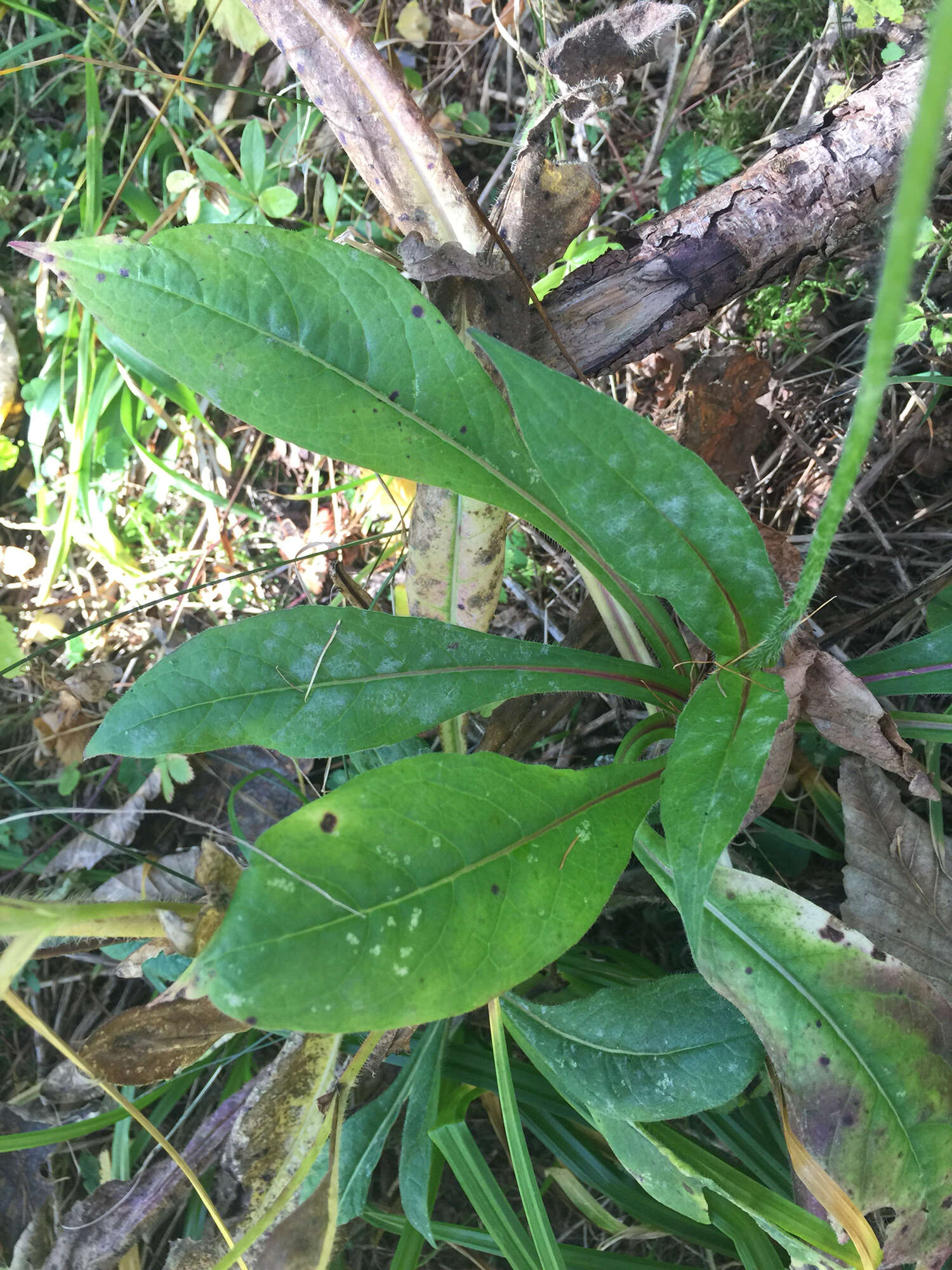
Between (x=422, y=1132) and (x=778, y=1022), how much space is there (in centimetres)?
65

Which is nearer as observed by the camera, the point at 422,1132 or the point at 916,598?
the point at 422,1132

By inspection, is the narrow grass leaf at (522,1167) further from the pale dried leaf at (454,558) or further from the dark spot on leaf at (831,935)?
the pale dried leaf at (454,558)

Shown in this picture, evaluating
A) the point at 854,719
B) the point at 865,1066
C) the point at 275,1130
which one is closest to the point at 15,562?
the point at 275,1130

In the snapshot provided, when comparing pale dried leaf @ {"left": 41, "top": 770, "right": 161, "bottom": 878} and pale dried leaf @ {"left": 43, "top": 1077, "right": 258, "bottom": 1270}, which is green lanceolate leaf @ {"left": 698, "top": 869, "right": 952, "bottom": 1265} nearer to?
pale dried leaf @ {"left": 43, "top": 1077, "right": 258, "bottom": 1270}

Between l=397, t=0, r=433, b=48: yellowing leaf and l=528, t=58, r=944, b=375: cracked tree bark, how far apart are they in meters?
1.20

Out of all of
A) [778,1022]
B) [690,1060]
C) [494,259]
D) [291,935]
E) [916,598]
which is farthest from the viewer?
[916,598]

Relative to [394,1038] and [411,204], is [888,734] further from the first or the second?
[411,204]

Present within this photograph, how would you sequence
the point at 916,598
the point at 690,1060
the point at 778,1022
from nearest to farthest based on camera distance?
the point at 778,1022 → the point at 690,1060 → the point at 916,598

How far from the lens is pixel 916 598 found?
154 cm

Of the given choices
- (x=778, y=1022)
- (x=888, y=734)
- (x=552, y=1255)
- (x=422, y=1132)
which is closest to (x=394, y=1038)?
(x=422, y=1132)

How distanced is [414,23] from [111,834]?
214 cm

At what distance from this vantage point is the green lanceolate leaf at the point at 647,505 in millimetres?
907

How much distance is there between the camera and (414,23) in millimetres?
2105

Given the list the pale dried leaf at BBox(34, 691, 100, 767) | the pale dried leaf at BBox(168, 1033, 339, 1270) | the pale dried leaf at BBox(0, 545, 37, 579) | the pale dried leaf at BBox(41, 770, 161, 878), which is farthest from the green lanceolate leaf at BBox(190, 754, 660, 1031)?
the pale dried leaf at BBox(0, 545, 37, 579)
